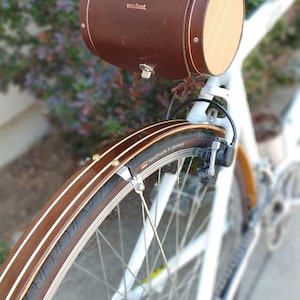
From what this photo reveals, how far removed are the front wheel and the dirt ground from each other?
33.6 inches

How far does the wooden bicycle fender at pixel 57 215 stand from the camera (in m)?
0.90

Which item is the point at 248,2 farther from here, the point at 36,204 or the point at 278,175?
the point at 36,204

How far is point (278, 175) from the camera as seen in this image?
1.88m

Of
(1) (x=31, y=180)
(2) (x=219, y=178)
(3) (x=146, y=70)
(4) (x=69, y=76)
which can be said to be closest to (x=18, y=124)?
(1) (x=31, y=180)

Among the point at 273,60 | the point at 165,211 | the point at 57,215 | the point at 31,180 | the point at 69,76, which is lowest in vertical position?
the point at 57,215

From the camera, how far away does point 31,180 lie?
2475mm

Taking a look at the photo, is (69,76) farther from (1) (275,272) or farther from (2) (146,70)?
(1) (275,272)

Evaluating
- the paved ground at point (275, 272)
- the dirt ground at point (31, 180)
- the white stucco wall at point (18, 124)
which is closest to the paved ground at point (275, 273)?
the paved ground at point (275, 272)

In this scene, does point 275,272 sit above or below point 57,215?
above

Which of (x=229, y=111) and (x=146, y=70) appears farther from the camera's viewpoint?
(x=229, y=111)

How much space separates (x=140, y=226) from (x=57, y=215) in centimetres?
46

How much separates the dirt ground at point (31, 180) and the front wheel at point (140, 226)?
33.6 inches

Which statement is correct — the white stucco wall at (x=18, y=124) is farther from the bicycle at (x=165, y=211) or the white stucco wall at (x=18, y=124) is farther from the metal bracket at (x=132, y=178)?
the metal bracket at (x=132, y=178)

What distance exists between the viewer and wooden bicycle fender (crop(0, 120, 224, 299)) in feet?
2.94
